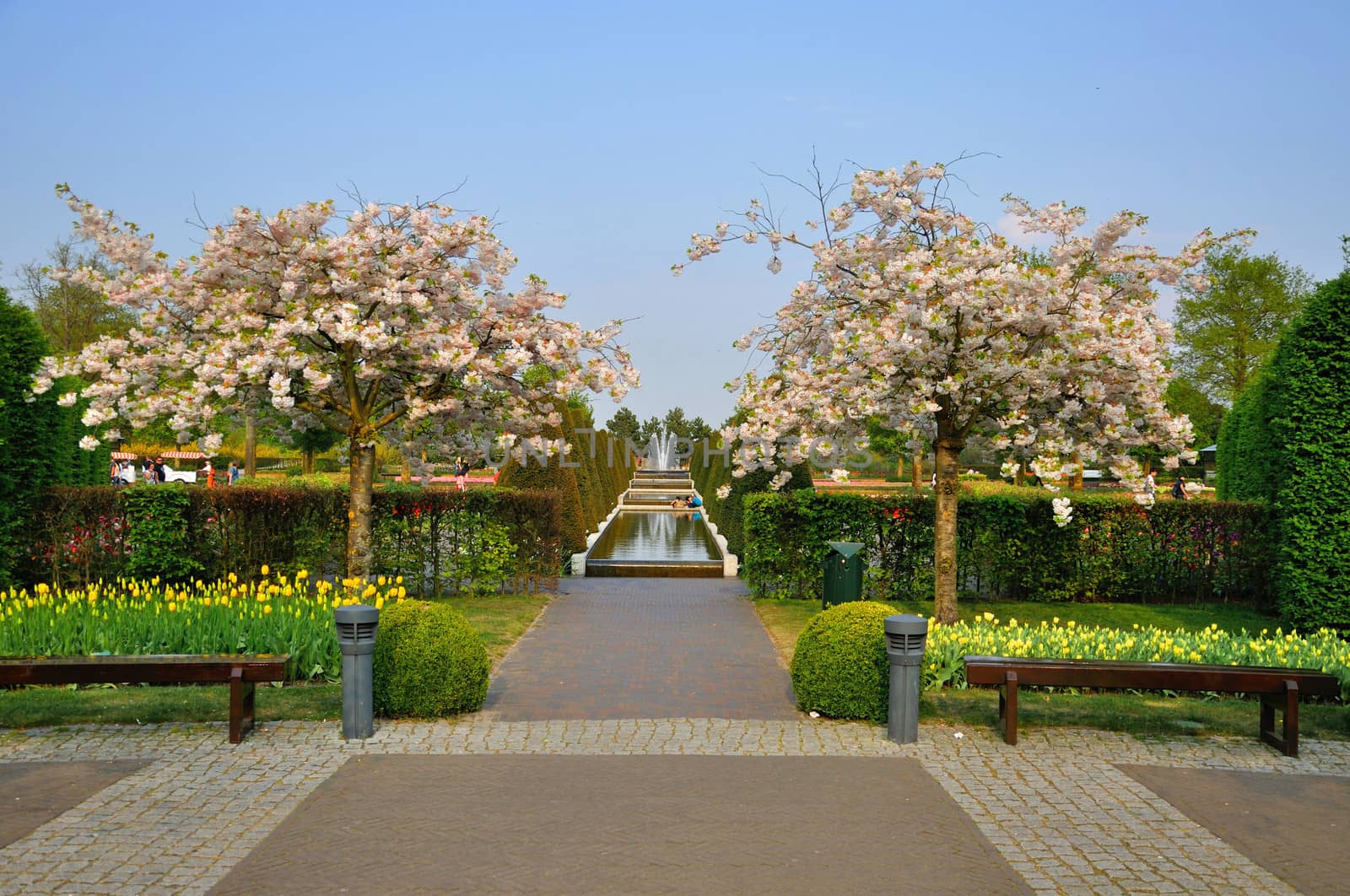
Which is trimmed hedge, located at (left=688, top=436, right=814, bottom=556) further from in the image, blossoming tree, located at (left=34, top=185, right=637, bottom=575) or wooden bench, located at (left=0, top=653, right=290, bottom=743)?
wooden bench, located at (left=0, top=653, right=290, bottom=743)

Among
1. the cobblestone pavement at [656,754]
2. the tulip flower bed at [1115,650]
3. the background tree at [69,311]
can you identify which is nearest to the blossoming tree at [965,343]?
the tulip flower bed at [1115,650]

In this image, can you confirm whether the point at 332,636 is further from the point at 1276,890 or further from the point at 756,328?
the point at 1276,890

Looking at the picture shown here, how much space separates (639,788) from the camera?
6.23m

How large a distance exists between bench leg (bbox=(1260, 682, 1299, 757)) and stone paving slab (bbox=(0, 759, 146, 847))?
25.0 feet

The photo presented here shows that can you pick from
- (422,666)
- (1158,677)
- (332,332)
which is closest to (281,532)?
(332,332)

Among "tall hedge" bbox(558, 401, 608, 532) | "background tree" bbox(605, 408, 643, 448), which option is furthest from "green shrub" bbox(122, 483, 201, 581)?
"background tree" bbox(605, 408, 643, 448)

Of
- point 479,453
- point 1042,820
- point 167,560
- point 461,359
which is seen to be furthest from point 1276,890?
point 167,560

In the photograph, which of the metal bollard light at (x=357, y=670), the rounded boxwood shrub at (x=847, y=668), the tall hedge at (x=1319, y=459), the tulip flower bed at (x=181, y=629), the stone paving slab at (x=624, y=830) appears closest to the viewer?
the stone paving slab at (x=624, y=830)

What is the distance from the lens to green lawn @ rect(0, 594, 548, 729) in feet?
25.4

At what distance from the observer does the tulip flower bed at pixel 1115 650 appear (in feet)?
29.1

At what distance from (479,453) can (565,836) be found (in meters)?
7.82

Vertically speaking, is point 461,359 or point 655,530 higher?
point 461,359

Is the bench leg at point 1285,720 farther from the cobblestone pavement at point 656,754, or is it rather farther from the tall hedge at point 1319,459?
the tall hedge at point 1319,459

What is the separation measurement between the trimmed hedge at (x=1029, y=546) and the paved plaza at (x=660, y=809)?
7.15 meters
